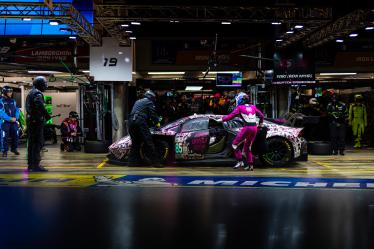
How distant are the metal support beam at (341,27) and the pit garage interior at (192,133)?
0.06 m

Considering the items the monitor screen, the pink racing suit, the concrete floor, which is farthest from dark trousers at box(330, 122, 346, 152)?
the monitor screen

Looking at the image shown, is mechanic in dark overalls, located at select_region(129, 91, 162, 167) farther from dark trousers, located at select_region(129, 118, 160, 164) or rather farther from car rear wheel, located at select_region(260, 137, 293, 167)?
car rear wheel, located at select_region(260, 137, 293, 167)

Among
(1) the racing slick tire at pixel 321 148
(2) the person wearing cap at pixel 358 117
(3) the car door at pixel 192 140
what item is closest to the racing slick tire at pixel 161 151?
(3) the car door at pixel 192 140

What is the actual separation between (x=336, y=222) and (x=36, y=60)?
17.2 meters

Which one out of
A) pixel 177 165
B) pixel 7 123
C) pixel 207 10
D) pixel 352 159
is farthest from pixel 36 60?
pixel 352 159

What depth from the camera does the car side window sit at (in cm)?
1163

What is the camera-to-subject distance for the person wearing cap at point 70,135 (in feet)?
55.9

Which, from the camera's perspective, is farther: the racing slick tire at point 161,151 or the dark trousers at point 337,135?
the dark trousers at point 337,135

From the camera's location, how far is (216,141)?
1152 cm

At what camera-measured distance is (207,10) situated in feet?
47.3

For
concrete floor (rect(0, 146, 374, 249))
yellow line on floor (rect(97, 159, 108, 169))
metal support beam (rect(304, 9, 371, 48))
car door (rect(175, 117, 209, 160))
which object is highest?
metal support beam (rect(304, 9, 371, 48))

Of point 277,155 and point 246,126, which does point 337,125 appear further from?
point 246,126

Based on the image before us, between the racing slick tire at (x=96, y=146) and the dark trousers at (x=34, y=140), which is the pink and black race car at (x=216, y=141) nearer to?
the dark trousers at (x=34, y=140)

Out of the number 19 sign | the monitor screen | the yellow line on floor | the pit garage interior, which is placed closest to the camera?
the pit garage interior
